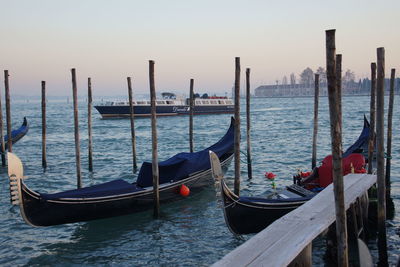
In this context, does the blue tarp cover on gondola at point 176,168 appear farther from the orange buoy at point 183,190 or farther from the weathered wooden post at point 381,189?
the weathered wooden post at point 381,189

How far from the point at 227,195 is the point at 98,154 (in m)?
15.4

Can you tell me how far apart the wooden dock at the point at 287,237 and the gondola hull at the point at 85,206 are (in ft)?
13.8

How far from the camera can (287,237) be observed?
16.9 feet

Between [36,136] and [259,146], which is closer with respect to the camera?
[259,146]

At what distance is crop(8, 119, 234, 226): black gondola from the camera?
7653 mm

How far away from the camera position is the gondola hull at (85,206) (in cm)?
783

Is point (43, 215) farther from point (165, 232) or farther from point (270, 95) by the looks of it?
point (270, 95)

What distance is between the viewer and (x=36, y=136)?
102 ft

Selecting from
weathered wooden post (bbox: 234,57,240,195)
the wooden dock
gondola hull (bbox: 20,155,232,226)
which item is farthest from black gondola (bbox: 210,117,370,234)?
gondola hull (bbox: 20,155,232,226)

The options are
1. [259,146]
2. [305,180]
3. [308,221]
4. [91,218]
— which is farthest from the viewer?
[259,146]

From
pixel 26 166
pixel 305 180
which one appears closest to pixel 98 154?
pixel 26 166

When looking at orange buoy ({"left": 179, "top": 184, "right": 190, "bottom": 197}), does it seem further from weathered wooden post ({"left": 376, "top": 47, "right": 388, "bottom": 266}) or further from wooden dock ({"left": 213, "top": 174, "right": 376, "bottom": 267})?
weathered wooden post ({"left": 376, "top": 47, "right": 388, "bottom": 266})

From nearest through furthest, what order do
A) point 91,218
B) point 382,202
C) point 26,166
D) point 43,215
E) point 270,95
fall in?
point 382,202
point 43,215
point 91,218
point 26,166
point 270,95

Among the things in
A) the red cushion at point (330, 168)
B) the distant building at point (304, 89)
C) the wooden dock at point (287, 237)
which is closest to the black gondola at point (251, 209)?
the wooden dock at point (287, 237)
